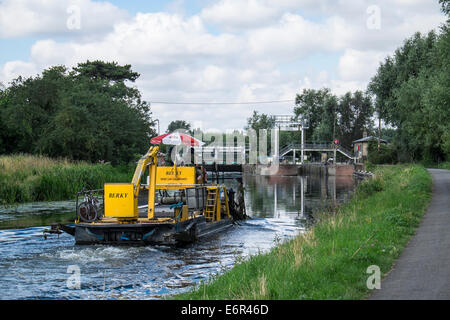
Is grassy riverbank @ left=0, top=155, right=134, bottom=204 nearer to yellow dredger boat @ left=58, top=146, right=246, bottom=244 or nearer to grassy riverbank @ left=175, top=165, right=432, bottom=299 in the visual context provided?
yellow dredger boat @ left=58, top=146, right=246, bottom=244

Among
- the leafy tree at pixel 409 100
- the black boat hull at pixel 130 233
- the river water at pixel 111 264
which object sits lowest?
the river water at pixel 111 264

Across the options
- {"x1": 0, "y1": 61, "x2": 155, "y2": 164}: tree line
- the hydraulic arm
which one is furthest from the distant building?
the hydraulic arm

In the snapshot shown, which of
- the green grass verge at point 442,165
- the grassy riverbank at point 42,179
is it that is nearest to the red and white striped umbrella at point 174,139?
the grassy riverbank at point 42,179

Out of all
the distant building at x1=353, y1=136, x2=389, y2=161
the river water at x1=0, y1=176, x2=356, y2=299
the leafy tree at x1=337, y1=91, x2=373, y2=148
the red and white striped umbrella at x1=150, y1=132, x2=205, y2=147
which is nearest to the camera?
the river water at x1=0, y1=176, x2=356, y2=299

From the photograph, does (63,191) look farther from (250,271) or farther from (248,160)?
(248,160)

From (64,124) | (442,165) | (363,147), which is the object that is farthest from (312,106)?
(64,124)

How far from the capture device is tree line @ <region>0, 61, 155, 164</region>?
48219 millimetres

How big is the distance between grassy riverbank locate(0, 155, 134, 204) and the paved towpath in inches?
991

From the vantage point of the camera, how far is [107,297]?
42.2 feet

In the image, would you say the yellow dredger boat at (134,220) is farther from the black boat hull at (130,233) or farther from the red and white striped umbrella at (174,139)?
the red and white striped umbrella at (174,139)

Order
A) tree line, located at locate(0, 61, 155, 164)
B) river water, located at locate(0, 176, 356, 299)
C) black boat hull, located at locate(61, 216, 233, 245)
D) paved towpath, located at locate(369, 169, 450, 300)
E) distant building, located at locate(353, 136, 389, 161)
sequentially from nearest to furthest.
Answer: paved towpath, located at locate(369, 169, 450, 300) → river water, located at locate(0, 176, 356, 299) → black boat hull, located at locate(61, 216, 233, 245) → tree line, located at locate(0, 61, 155, 164) → distant building, located at locate(353, 136, 389, 161)

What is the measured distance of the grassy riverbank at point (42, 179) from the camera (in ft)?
112

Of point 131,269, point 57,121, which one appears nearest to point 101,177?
point 57,121

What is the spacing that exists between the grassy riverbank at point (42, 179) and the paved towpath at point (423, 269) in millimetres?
25171
